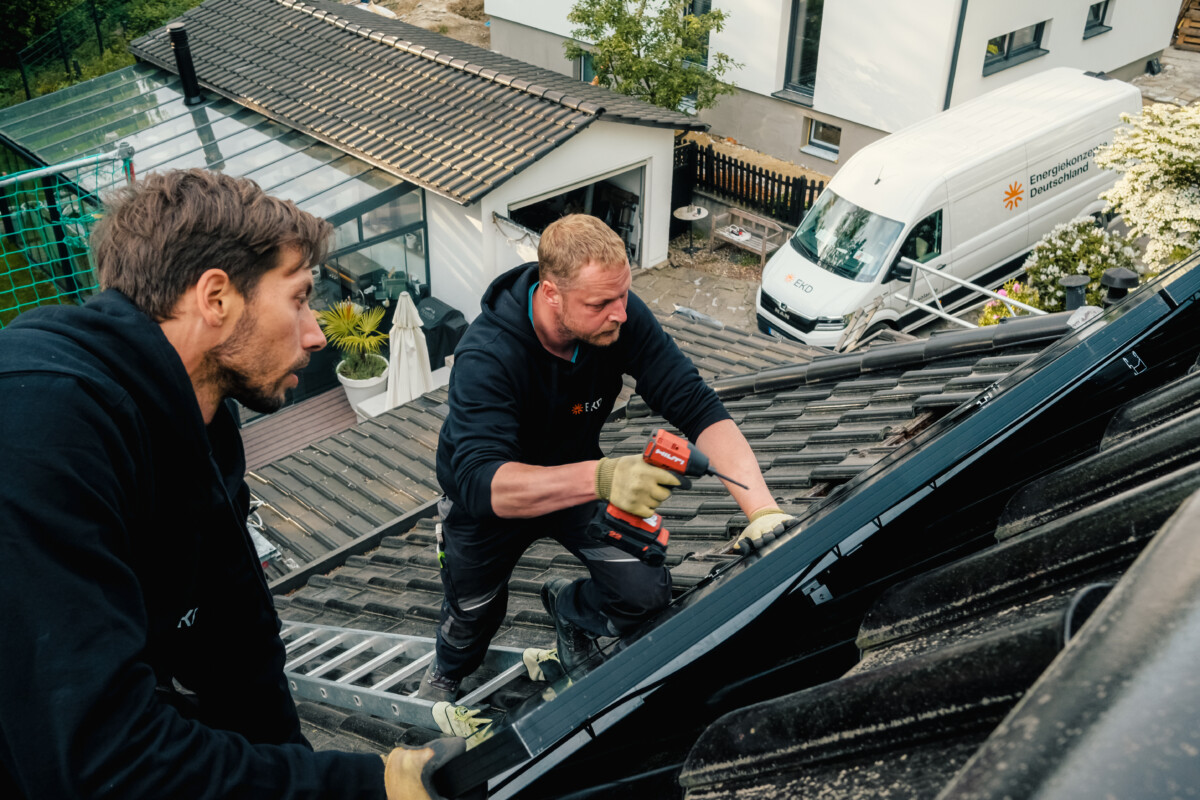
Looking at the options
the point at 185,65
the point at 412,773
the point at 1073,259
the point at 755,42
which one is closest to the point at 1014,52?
the point at 755,42

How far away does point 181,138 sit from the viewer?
13.9m

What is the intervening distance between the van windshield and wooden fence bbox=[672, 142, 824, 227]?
3.36m

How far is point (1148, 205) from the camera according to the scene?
9094 mm

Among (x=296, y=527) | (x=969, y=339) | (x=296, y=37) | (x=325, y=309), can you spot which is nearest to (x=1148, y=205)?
(x=969, y=339)

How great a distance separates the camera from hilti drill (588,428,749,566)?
7.63 ft

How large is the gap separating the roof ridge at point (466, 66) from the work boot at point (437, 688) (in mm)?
10858

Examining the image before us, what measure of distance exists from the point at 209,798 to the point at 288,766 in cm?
16

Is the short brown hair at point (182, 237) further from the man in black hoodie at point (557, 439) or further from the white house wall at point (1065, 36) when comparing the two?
the white house wall at point (1065, 36)

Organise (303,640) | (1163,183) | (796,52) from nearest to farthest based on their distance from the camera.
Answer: (303,640) → (1163,183) → (796,52)

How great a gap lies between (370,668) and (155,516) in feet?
6.18

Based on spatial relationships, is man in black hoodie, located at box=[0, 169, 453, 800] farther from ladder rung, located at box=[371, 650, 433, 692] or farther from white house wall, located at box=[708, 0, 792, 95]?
white house wall, located at box=[708, 0, 792, 95]

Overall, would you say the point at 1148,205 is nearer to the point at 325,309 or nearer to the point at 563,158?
the point at 563,158

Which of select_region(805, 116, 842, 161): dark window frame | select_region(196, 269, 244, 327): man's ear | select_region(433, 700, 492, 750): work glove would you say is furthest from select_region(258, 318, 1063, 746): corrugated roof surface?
select_region(805, 116, 842, 161): dark window frame

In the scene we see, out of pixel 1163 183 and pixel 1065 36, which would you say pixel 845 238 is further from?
pixel 1065 36
